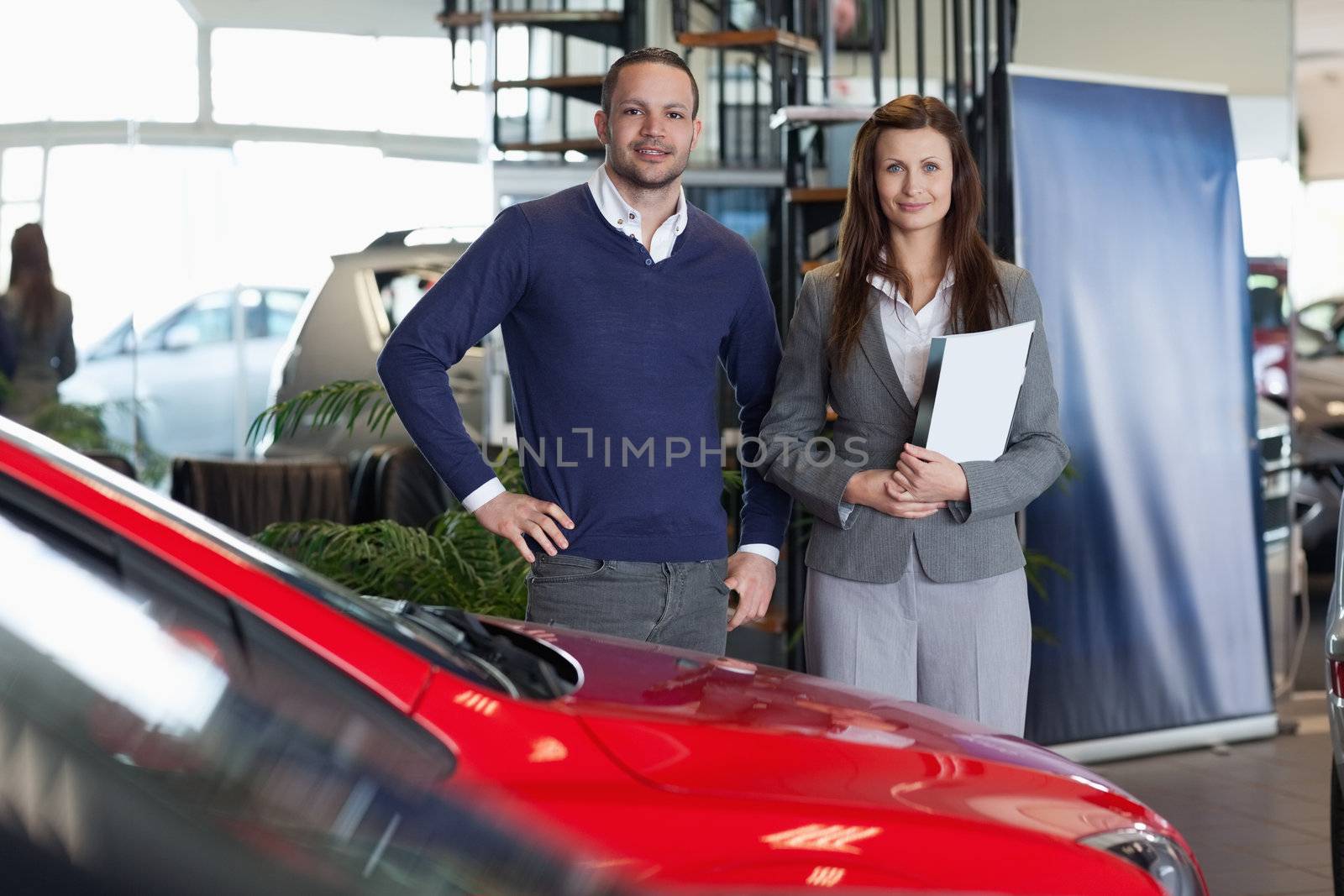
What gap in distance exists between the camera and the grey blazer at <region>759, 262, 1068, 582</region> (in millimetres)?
2135

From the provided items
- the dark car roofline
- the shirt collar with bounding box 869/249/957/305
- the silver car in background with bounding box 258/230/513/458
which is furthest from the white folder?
the silver car in background with bounding box 258/230/513/458

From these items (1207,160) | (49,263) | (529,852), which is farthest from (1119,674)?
(49,263)

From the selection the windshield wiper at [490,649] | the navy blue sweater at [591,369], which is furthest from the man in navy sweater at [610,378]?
the windshield wiper at [490,649]

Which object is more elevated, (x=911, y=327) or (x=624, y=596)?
(x=911, y=327)

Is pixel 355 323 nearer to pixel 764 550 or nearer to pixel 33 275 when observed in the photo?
pixel 33 275

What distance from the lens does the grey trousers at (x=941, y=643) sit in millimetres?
2129

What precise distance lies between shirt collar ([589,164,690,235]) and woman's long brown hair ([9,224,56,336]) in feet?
14.5

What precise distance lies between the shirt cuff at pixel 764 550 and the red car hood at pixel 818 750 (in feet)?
2.69

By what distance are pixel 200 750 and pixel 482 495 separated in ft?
3.80

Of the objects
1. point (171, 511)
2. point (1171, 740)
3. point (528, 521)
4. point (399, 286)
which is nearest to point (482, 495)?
point (528, 521)

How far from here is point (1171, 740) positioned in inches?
185

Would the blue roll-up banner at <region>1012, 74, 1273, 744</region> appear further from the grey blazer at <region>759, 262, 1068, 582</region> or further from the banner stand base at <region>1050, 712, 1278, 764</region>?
the grey blazer at <region>759, 262, 1068, 582</region>

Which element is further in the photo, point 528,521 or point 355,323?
point 355,323

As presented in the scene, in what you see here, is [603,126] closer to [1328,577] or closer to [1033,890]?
[1033,890]
